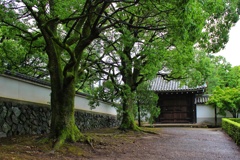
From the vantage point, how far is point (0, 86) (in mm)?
8219

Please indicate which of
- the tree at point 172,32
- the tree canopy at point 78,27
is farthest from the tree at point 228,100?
the tree canopy at point 78,27

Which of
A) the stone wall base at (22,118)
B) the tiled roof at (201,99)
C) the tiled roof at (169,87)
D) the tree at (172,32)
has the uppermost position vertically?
the tree at (172,32)

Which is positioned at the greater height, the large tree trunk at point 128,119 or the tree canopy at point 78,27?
the tree canopy at point 78,27

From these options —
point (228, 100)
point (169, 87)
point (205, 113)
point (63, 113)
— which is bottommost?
point (205, 113)

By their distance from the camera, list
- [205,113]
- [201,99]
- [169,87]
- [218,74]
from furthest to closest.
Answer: [218,74]
[201,99]
[169,87]
[205,113]

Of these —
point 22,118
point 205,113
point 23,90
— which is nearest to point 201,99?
point 205,113

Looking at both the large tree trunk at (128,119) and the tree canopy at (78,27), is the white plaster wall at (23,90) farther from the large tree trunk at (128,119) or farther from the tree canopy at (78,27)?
the large tree trunk at (128,119)

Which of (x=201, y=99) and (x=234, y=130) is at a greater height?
(x=201, y=99)

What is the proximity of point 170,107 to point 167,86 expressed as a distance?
204 cm

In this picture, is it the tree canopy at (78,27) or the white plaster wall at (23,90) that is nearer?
the tree canopy at (78,27)

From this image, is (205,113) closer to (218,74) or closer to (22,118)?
(218,74)

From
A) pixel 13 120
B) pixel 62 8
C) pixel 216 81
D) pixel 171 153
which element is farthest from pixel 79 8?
pixel 216 81

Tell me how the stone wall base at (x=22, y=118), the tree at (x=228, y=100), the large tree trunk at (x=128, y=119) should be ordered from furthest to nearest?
the tree at (x=228, y=100), the large tree trunk at (x=128, y=119), the stone wall base at (x=22, y=118)

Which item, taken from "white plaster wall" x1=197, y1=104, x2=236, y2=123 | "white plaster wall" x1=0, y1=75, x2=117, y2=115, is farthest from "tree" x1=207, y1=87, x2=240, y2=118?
"white plaster wall" x1=0, y1=75, x2=117, y2=115
